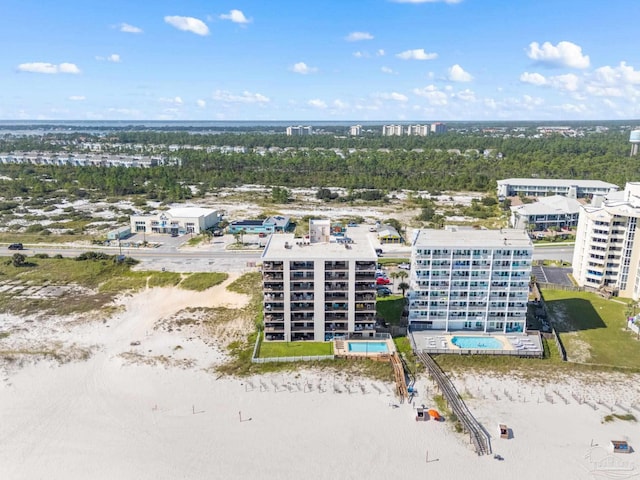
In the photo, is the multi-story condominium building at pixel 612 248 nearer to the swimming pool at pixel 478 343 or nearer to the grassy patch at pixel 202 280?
the swimming pool at pixel 478 343

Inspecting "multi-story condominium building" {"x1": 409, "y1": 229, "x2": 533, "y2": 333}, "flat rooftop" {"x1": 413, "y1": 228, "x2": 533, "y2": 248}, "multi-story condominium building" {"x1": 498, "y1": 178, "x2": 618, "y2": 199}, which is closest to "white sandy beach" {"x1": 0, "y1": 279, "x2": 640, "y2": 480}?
"multi-story condominium building" {"x1": 409, "y1": 229, "x2": 533, "y2": 333}

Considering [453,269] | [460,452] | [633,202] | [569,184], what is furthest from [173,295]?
[569,184]

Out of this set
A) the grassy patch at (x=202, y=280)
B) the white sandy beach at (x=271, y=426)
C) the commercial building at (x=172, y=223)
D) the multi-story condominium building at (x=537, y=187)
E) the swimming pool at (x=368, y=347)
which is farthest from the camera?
the multi-story condominium building at (x=537, y=187)

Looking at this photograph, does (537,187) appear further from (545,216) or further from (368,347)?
(368,347)

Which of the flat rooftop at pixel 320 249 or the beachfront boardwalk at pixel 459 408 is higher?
the flat rooftop at pixel 320 249

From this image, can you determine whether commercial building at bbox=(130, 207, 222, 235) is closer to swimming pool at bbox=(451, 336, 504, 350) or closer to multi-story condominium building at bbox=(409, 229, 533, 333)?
multi-story condominium building at bbox=(409, 229, 533, 333)

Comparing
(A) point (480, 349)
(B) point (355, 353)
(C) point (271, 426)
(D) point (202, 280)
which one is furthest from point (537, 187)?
(C) point (271, 426)

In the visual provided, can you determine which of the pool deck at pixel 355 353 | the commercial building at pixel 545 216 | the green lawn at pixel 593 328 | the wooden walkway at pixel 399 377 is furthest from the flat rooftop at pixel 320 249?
the commercial building at pixel 545 216

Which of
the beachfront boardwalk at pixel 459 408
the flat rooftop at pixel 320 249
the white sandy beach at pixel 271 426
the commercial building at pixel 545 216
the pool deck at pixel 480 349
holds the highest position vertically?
the flat rooftop at pixel 320 249
